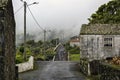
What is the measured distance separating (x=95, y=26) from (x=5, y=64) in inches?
1115

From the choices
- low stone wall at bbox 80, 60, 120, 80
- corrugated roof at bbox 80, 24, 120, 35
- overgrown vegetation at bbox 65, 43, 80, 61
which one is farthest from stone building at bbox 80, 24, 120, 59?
overgrown vegetation at bbox 65, 43, 80, 61

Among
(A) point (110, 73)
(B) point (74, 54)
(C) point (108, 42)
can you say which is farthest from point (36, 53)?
(A) point (110, 73)

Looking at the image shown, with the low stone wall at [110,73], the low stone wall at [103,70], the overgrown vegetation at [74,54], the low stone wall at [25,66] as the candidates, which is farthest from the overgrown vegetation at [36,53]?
the low stone wall at [110,73]

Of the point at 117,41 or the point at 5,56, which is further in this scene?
the point at 117,41

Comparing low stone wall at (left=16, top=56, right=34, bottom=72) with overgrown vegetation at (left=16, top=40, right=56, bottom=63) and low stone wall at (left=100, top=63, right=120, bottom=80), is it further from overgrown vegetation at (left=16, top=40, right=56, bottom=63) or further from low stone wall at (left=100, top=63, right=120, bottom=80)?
low stone wall at (left=100, top=63, right=120, bottom=80)

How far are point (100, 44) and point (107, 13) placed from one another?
22753 mm

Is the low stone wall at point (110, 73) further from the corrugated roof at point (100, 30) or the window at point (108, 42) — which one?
the corrugated roof at point (100, 30)

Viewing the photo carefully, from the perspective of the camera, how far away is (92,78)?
2491 cm

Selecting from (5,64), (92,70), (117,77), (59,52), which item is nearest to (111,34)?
(92,70)

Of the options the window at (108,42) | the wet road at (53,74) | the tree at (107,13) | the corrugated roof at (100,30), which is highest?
the tree at (107,13)

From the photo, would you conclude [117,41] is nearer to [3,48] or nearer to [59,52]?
[3,48]

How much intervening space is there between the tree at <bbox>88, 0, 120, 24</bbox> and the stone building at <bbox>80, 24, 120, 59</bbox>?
19.8 metres

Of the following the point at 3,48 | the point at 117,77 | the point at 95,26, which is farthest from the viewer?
the point at 95,26

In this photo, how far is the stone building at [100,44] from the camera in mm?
37250
